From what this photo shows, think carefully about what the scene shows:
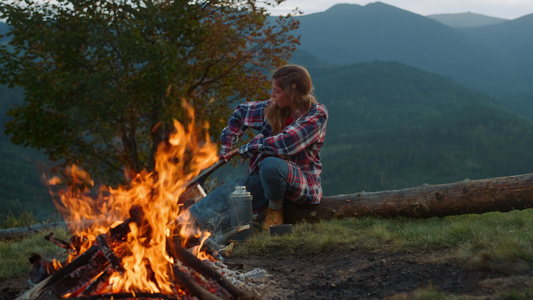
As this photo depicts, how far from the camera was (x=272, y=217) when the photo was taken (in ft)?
18.1

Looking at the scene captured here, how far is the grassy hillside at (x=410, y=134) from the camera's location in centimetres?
6756

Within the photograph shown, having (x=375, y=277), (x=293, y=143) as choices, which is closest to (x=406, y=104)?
(x=293, y=143)

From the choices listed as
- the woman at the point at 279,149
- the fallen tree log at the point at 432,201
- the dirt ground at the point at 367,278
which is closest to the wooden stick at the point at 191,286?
the dirt ground at the point at 367,278

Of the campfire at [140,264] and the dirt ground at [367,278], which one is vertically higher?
the campfire at [140,264]

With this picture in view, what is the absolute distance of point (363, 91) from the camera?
365 ft

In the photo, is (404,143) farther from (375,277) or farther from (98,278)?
(98,278)

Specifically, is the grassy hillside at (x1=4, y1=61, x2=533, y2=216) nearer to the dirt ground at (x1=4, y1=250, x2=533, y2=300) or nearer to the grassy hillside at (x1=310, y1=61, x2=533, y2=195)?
the grassy hillside at (x1=310, y1=61, x2=533, y2=195)

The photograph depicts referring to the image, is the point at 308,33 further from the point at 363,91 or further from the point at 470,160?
the point at 470,160

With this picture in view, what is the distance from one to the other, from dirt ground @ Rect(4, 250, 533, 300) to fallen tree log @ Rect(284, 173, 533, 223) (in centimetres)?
143

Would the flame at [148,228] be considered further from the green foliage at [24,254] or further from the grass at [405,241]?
the grass at [405,241]

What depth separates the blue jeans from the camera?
16.7 feet

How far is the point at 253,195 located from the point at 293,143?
875 millimetres

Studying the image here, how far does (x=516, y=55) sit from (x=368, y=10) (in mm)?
55296

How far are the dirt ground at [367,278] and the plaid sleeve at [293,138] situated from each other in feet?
3.61
